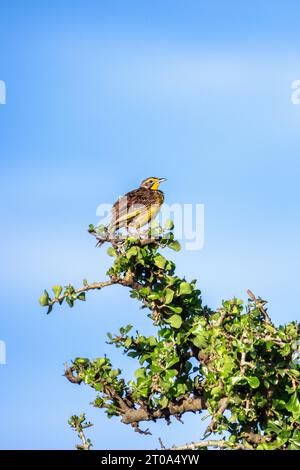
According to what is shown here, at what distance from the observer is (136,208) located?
19.0m

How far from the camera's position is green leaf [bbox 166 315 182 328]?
12.1 metres

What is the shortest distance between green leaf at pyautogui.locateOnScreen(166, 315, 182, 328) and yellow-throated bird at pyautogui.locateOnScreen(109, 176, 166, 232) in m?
5.93

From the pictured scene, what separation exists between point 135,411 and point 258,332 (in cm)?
174

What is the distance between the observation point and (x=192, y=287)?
12.5 meters

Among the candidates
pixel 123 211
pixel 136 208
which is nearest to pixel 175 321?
pixel 123 211

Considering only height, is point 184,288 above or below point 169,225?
below

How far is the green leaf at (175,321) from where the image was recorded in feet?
39.7

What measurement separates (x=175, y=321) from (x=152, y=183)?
8985 mm

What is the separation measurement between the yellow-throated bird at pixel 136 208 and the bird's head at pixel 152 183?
1.25ft

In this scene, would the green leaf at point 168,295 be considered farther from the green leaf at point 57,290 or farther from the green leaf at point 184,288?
the green leaf at point 57,290

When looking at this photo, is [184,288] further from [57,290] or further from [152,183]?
[152,183]

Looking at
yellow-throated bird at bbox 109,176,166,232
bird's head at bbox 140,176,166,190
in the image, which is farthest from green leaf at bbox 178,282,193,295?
bird's head at bbox 140,176,166,190

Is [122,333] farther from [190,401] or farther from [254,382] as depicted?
[254,382]
